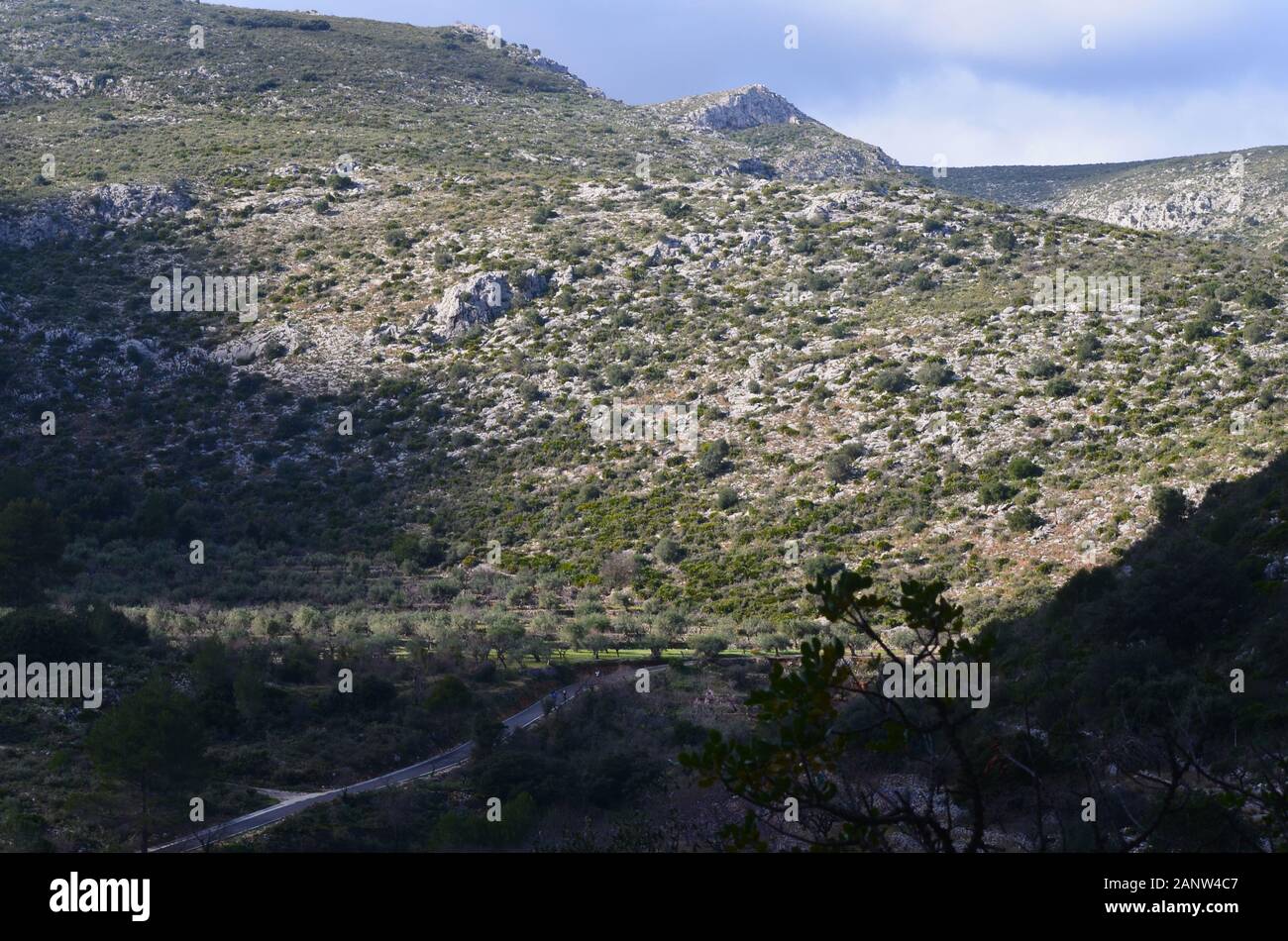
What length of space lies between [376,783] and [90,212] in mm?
51883

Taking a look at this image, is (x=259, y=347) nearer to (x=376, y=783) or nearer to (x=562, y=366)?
(x=562, y=366)

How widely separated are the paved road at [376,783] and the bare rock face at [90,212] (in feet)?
157

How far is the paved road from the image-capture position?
1688cm

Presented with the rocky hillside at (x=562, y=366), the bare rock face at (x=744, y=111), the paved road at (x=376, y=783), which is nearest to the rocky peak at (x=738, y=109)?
the bare rock face at (x=744, y=111)

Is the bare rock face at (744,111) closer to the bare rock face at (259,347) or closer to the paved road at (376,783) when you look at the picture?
the bare rock face at (259,347)

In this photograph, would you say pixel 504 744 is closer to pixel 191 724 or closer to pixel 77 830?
pixel 191 724

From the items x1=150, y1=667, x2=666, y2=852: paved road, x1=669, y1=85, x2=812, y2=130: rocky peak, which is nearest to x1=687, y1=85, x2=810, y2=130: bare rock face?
x1=669, y1=85, x2=812, y2=130: rocky peak

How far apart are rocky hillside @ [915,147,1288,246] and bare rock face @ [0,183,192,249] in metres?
64.5

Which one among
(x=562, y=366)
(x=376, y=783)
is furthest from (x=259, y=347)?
(x=376, y=783)

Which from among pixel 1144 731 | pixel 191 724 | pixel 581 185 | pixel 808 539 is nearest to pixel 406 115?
pixel 581 185

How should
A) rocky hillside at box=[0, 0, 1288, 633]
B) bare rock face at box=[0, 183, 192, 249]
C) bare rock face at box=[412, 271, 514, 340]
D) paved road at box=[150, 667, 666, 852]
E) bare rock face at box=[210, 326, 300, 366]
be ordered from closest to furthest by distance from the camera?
paved road at box=[150, 667, 666, 852] < rocky hillside at box=[0, 0, 1288, 633] < bare rock face at box=[210, 326, 300, 366] < bare rock face at box=[412, 271, 514, 340] < bare rock face at box=[0, 183, 192, 249]

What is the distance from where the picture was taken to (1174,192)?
269ft

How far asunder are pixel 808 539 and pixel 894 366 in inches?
464

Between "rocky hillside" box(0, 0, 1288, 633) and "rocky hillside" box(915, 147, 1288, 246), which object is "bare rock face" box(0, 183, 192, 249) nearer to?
"rocky hillside" box(0, 0, 1288, 633)
